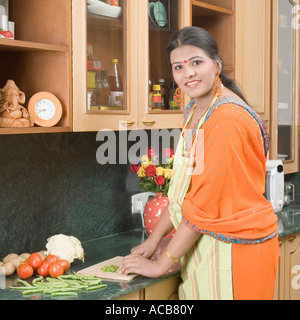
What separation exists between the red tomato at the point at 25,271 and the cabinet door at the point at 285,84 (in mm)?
1697

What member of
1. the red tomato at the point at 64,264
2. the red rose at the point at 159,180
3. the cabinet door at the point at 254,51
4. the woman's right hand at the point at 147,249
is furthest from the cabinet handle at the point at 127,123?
the cabinet door at the point at 254,51

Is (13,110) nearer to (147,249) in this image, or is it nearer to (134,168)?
(147,249)

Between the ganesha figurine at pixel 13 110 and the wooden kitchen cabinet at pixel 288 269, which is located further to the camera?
the wooden kitchen cabinet at pixel 288 269

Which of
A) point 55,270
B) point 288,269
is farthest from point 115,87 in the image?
Answer: point 288,269

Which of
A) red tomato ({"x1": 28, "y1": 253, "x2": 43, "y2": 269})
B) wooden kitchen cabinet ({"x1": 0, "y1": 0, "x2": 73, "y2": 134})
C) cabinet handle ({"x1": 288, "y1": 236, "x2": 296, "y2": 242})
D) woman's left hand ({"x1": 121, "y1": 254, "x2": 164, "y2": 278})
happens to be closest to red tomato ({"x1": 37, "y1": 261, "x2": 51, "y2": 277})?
red tomato ({"x1": 28, "y1": 253, "x2": 43, "y2": 269})

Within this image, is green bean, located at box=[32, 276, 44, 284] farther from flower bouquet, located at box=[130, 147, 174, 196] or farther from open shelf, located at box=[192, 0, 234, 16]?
open shelf, located at box=[192, 0, 234, 16]

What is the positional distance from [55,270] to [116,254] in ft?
1.40

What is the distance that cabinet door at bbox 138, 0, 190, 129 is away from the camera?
6.56 ft

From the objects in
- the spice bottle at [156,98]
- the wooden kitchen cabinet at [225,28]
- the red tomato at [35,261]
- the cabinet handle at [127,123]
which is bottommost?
the red tomato at [35,261]

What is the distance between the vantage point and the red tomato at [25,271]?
5.59ft

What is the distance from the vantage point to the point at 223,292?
1681 mm

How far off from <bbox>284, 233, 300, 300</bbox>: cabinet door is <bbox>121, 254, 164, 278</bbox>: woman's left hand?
1137 mm

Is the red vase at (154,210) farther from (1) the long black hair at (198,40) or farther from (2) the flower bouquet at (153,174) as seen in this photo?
(1) the long black hair at (198,40)

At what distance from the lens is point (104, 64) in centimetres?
189
